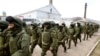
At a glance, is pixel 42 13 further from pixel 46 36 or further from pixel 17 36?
pixel 17 36

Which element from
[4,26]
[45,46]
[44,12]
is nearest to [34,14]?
[44,12]

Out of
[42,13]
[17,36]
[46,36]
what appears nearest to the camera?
[17,36]

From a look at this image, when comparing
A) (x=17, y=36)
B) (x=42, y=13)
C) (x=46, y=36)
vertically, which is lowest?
(x=42, y=13)

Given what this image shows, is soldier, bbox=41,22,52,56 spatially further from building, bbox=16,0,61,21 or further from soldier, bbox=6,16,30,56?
building, bbox=16,0,61,21

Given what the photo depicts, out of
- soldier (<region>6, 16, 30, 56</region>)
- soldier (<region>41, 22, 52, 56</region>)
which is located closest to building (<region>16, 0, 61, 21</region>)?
soldier (<region>41, 22, 52, 56</region>)

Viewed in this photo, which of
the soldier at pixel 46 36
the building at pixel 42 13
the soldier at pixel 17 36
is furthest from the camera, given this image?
the building at pixel 42 13

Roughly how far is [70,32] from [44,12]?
30.9 metres

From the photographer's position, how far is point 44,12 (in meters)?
44.6

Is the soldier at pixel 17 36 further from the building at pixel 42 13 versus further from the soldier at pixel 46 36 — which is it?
the building at pixel 42 13

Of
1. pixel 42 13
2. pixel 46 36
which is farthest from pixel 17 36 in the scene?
pixel 42 13

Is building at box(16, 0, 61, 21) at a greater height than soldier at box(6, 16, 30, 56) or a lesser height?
lesser

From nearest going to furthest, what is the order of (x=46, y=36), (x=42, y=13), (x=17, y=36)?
(x=17, y=36) → (x=46, y=36) → (x=42, y=13)

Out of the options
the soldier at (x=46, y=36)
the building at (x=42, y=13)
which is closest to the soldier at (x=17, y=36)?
the soldier at (x=46, y=36)

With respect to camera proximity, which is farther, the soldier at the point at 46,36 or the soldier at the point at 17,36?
the soldier at the point at 46,36
